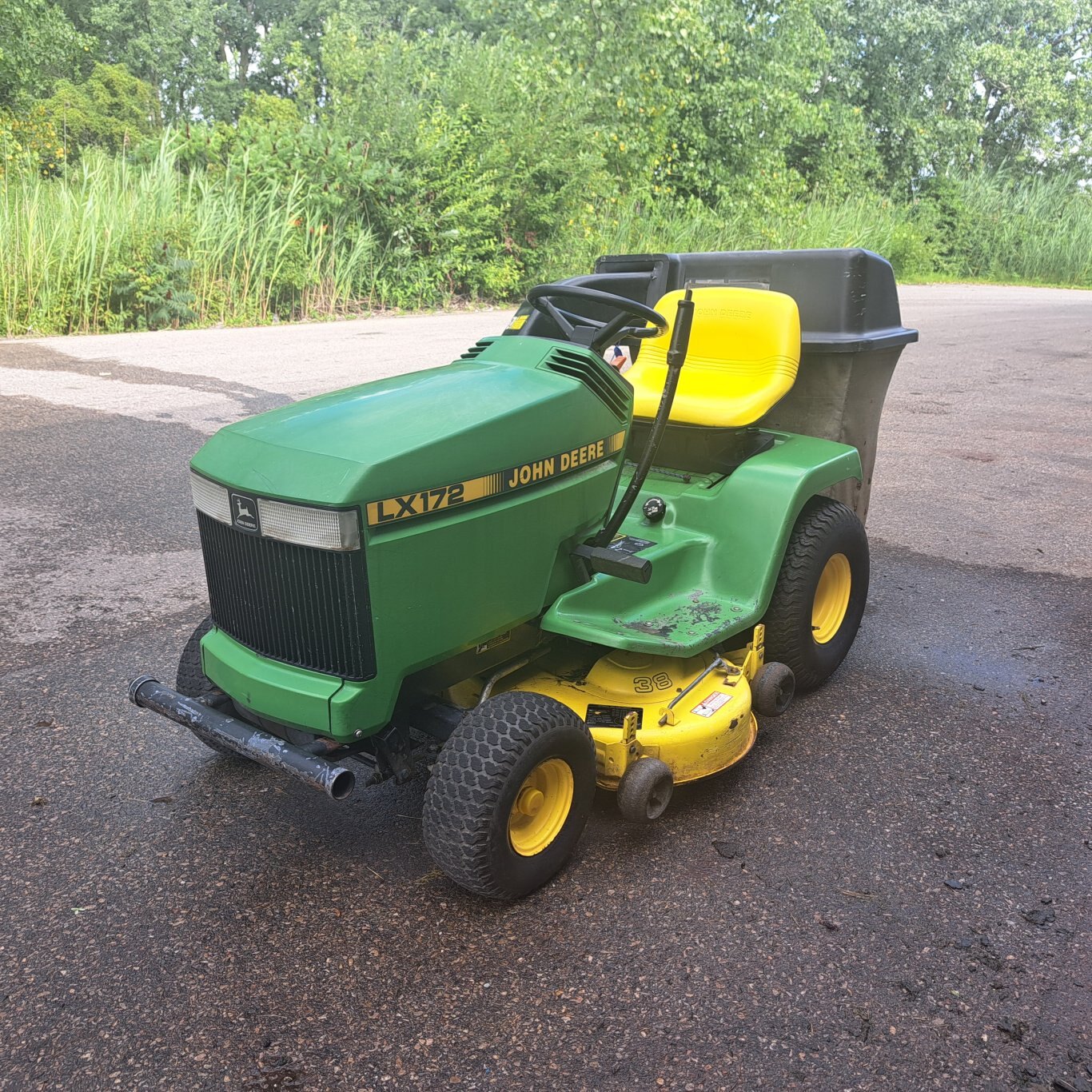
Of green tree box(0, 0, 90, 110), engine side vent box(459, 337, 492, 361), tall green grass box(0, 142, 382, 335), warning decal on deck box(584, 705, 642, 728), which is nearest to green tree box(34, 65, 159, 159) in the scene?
green tree box(0, 0, 90, 110)

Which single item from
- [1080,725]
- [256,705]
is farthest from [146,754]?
[1080,725]

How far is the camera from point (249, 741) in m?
2.26

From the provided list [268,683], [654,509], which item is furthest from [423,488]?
[654,509]

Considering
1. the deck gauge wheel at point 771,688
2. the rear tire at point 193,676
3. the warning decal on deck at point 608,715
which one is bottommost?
the deck gauge wheel at point 771,688

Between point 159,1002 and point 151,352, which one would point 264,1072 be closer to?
point 159,1002

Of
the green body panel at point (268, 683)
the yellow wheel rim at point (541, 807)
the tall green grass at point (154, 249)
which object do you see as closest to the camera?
the green body panel at point (268, 683)

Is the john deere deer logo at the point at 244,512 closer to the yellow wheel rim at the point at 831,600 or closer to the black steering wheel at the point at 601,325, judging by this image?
the black steering wheel at the point at 601,325

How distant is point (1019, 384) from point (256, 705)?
28.9 ft

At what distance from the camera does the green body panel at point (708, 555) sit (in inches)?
106

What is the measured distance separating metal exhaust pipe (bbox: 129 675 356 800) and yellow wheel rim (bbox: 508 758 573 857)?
38 centimetres

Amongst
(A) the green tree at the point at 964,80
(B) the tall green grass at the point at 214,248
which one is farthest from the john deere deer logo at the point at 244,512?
(A) the green tree at the point at 964,80

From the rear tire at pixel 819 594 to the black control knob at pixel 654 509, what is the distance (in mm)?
386

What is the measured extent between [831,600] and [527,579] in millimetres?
1387

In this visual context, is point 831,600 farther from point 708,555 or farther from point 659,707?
point 659,707
